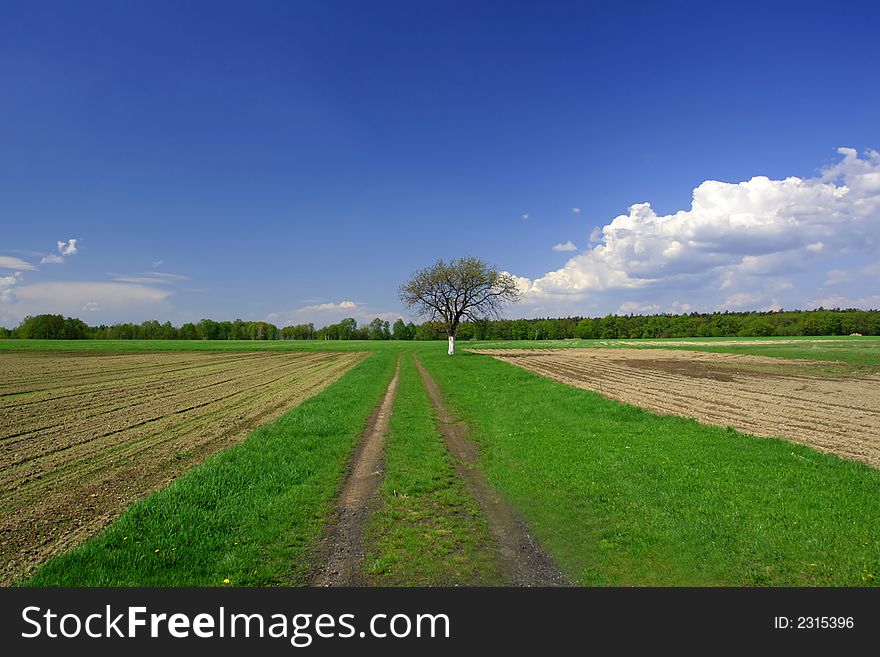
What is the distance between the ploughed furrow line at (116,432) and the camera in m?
10.6

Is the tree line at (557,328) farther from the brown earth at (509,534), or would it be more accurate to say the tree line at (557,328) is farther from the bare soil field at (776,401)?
the brown earth at (509,534)

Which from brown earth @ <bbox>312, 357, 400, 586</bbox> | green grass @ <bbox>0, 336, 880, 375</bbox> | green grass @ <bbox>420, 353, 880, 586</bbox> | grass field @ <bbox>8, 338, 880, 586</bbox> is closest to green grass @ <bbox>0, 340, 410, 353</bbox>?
green grass @ <bbox>0, 336, 880, 375</bbox>

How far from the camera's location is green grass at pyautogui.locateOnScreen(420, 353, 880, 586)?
5.72 metres

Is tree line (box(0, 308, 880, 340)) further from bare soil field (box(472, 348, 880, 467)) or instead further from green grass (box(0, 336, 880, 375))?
bare soil field (box(472, 348, 880, 467))

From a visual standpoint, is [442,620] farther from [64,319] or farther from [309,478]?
[64,319]

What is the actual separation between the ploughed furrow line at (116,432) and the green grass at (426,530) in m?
7.56


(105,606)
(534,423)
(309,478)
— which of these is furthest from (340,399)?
(105,606)

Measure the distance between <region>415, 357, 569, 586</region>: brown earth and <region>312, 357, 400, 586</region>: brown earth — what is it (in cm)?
187

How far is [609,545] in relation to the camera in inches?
253

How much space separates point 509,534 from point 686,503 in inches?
131

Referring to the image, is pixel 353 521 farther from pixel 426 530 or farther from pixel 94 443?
pixel 94 443

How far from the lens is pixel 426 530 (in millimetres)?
6988

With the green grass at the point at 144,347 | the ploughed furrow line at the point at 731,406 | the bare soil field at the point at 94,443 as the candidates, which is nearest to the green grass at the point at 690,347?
the green grass at the point at 144,347

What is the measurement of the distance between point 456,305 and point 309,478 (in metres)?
46.7
